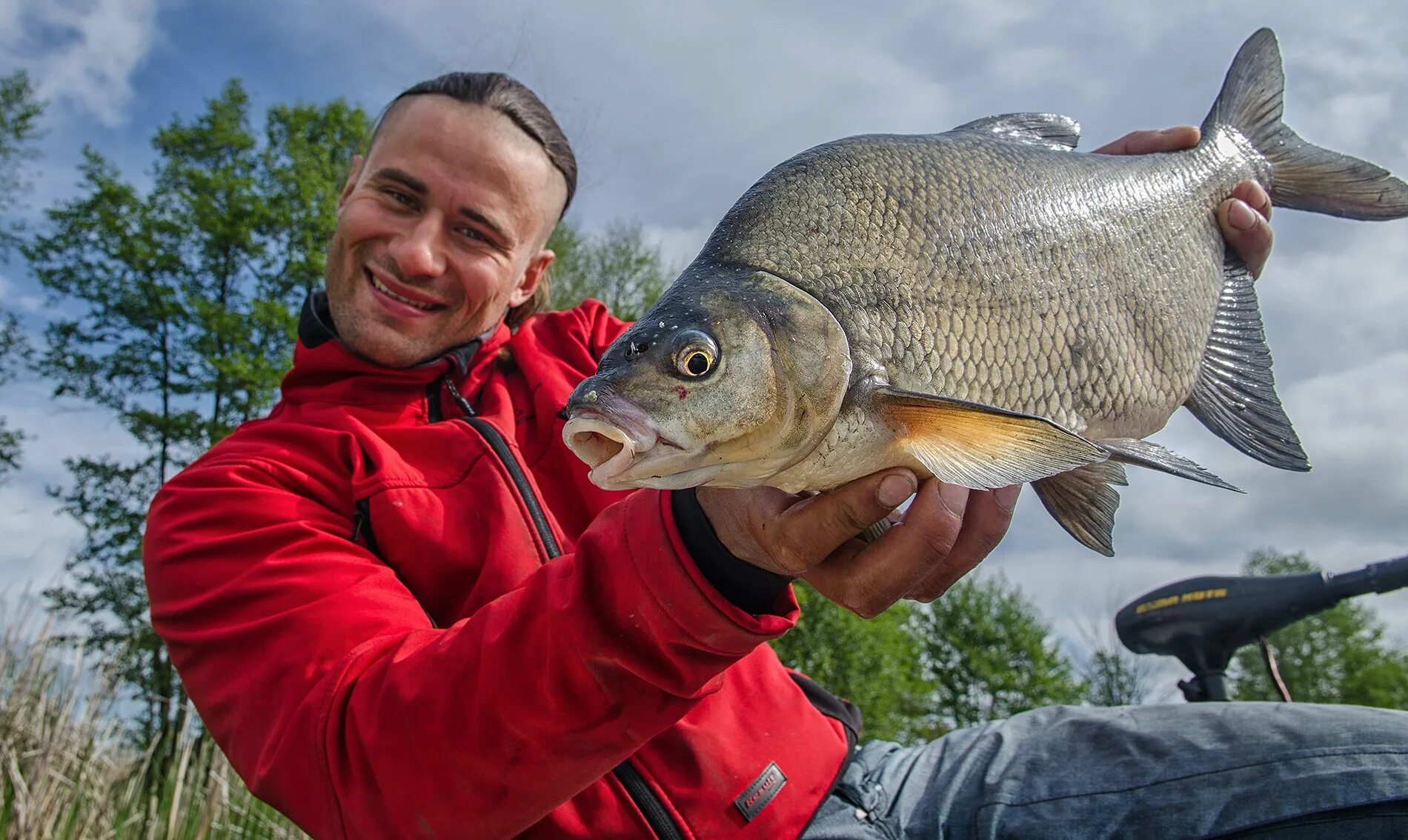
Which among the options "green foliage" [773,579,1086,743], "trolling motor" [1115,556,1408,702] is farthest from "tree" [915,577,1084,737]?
"trolling motor" [1115,556,1408,702]

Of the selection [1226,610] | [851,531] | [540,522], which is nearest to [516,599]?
[851,531]

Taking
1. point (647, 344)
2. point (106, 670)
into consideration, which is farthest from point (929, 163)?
point (106, 670)

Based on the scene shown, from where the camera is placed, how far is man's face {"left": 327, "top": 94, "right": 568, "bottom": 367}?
3.25m

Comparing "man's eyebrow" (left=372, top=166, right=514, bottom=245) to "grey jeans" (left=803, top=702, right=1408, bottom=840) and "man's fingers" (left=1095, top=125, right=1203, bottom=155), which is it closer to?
"man's fingers" (left=1095, top=125, right=1203, bottom=155)

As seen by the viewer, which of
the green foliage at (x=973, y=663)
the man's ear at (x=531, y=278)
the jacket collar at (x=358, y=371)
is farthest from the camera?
the green foliage at (x=973, y=663)

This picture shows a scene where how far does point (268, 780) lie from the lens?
2.04 m

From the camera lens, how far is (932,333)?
1705mm

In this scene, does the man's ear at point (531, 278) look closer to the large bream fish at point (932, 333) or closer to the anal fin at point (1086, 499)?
the large bream fish at point (932, 333)

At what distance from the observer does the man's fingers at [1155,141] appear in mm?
2596

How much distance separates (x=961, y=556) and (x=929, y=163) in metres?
0.82

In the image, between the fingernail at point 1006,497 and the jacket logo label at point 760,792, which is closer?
the fingernail at point 1006,497

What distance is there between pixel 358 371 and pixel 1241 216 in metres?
2.80

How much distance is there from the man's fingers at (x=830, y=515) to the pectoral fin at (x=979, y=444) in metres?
0.07

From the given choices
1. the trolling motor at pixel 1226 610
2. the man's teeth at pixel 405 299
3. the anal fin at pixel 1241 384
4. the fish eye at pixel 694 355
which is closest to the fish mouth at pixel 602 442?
the fish eye at pixel 694 355
